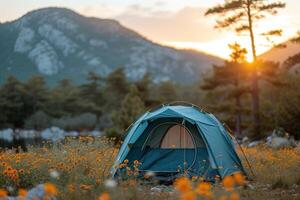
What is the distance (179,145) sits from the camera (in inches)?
471

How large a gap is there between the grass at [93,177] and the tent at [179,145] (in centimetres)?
73

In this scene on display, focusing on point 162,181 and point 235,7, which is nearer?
point 162,181

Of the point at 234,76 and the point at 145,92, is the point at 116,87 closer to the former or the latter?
the point at 145,92

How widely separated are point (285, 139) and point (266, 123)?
31.4 ft

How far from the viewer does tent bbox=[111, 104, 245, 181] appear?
11.4m

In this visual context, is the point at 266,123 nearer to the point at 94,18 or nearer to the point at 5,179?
the point at 5,179

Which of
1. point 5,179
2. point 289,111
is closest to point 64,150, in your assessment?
point 5,179

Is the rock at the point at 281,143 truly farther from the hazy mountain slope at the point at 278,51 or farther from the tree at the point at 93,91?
the tree at the point at 93,91

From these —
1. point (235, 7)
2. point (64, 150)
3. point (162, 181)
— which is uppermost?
point (235, 7)

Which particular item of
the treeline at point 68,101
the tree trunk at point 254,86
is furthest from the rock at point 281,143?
the treeline at point 68,101

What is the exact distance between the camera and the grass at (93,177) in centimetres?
779

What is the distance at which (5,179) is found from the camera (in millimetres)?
8539

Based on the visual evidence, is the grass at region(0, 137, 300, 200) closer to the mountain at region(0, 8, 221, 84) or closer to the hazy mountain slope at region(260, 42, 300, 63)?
the hazy mountain slope at region(260, 42, 300, 63)

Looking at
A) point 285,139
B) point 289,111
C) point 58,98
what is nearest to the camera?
point 285,139
